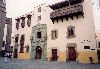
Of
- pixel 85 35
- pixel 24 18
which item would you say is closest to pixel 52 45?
pixel 85 35

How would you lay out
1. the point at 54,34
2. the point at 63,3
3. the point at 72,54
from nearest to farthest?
the point at 72,54
the point at 63,3
the point at 54,34

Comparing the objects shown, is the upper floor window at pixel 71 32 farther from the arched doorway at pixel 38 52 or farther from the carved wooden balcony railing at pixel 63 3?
the arched doorway at pixel 38 52

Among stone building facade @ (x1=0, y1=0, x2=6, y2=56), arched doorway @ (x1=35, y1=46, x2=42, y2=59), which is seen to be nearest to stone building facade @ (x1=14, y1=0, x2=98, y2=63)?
arched doorway @ (x1=35, y1=46, x2=42, y2=59)

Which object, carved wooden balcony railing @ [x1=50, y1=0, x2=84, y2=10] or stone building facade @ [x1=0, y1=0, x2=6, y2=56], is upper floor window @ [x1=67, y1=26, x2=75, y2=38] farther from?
stone building facade @ [x1=0, y1=0, x2=6, y2=56]

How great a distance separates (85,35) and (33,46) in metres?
10.9

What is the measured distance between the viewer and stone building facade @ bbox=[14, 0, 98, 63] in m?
21.2

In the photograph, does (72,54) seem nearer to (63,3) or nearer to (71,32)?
(71,32)

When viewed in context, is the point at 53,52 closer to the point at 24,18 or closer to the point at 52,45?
the point at 52,45

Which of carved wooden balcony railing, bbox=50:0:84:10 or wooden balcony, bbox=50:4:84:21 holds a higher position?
carved wooden balcony railing, bbox=50:0:84:10

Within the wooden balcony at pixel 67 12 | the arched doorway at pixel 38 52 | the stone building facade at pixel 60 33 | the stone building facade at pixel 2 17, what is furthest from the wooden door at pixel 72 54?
the stone building facade at pixel 2 17

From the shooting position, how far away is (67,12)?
75.4 ft

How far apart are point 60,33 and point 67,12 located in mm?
3569

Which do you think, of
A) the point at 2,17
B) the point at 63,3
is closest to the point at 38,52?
the point at 63,3

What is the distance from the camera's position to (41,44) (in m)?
26.8
